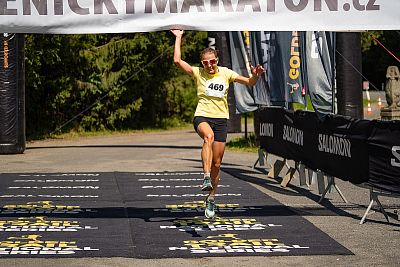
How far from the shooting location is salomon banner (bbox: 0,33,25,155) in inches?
955

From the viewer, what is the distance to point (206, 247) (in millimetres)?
10312

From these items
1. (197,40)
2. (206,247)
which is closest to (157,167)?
(206,247)

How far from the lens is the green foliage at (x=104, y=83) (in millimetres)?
34219

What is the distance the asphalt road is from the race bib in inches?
82.9

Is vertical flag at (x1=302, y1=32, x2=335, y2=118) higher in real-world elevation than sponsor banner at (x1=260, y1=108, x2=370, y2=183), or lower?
higher

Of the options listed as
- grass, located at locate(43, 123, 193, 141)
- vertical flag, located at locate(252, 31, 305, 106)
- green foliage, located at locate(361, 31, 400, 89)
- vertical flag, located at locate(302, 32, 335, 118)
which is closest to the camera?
vertical flag, located at locate(302, 32, 335, 118)

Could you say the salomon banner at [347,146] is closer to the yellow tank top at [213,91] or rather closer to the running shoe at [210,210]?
the yellow tank top at [213,91]

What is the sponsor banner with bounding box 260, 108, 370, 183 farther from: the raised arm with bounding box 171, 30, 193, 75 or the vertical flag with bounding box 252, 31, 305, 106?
the raised arm with bounding box 171, 30, 193, 75

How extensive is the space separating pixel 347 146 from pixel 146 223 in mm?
3017

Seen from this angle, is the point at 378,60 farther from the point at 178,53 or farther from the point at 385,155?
the point at 178,53

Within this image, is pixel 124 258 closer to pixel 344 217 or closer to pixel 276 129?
pixel 344 217

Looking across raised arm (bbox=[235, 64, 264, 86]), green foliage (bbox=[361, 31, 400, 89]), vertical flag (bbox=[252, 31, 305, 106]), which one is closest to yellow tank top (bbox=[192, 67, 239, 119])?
raised arm (bbox=[235, 64, 264, 86])

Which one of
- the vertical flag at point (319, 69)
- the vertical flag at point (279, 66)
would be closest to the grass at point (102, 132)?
the vertical flag at point (279, 66)

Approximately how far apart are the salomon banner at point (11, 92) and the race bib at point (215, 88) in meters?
13.3
